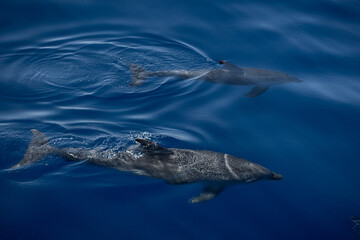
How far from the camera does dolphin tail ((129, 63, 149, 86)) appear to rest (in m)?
9.54

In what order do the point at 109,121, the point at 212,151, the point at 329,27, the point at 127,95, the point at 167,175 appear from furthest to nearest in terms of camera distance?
the point at 329,27 → the point at 127,95 → the point at 109,121 → the point at 212,151 → the point at 167,175

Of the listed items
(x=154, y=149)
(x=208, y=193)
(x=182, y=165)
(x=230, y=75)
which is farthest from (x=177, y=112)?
(x=208, y=193)

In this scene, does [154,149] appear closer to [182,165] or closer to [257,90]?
[182,165]

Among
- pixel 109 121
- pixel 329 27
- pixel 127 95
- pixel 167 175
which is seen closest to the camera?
→ pixel 167 175

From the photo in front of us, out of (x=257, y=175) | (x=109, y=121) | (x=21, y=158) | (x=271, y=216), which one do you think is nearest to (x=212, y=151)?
(x=257, y=175)

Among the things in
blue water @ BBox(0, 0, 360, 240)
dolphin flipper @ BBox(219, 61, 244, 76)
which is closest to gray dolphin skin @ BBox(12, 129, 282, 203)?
blue water @ BBox(0, 0, 360, 240)

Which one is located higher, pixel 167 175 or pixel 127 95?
pixel 127 95

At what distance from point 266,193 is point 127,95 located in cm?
489

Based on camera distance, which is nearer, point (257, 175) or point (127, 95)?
point (257, 175)

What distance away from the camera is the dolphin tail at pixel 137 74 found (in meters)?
9.54

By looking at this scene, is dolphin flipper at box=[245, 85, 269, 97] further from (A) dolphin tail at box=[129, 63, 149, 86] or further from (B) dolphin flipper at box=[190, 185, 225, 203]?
(B) dolphin flipper at box=[190, 185, 225, 203]

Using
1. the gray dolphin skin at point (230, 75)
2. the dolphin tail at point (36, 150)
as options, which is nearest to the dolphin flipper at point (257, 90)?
the gray dolphin skin at point (230, 75)

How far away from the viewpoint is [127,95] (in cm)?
907

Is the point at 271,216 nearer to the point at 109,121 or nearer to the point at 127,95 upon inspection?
the point at 109,121
